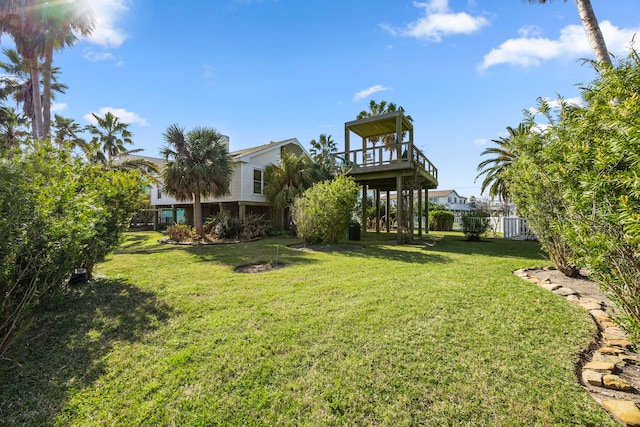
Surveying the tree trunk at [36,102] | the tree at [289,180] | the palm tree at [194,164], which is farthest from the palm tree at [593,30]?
the tree trunk at [36,102]

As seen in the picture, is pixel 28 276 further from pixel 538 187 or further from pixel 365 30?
pixel 365 30

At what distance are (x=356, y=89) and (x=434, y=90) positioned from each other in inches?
133

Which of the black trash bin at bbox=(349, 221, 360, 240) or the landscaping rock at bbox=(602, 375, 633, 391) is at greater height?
the black trash bin at bbox=(349, 221, 360, 240)

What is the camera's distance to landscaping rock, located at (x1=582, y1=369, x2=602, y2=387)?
8.20 ft

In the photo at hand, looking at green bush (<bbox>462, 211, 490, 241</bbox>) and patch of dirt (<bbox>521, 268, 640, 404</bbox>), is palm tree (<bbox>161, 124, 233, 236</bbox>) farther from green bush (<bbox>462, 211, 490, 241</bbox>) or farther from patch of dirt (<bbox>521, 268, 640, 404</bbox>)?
patch of dirt (<bbox>521, 268, 640, 404</bbox>)

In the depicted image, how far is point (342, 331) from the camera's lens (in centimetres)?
350

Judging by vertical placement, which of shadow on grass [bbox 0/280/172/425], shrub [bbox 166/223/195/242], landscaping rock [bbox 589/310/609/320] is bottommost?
shadow on grass [bbox 0/280/172/425]

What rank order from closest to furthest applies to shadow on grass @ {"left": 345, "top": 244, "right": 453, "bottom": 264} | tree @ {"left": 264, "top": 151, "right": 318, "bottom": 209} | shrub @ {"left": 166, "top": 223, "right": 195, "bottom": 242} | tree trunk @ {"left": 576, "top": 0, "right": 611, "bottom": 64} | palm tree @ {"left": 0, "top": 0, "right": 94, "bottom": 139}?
tree trunk @ {"left": 576, "top": 0, "right": 611, "bottom": 64} → shadow on grass @ {"left": 345, "top": 244, "right": 453, "bottom": 264} → palm tree @ {"left": 0, "top": 0, "right": 94, "bottom": 139} → shrub @ {"left": 166, "top": 223, "right": 195, "bottom": 242} → tree @ {"left": 264, "top": 151, "right": 318, "bottom": 209}

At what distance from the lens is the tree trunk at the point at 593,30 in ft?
23.6

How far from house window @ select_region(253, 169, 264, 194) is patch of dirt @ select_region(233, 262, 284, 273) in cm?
1063

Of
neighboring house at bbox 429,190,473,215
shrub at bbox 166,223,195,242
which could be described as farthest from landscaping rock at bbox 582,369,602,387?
neighboring house at bbox 429,190,473,215

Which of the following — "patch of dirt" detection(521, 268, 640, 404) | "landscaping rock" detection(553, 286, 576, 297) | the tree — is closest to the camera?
"patch of dirt" detection(521, 268, 640, 404)

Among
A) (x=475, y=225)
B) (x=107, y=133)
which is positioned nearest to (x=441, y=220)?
(x=475, y=225)

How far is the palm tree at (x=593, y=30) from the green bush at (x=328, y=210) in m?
7.66
